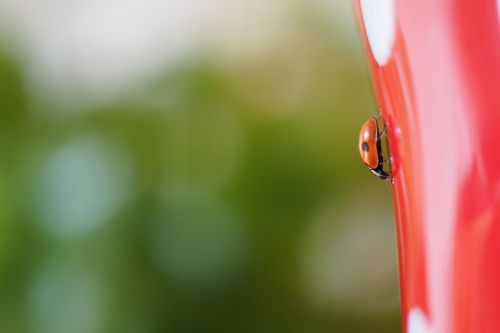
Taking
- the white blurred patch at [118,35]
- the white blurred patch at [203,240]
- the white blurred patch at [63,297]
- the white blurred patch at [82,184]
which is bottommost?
the white blurred patch at [63,297]

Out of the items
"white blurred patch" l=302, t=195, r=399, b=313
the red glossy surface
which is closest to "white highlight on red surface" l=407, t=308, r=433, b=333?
the red glossy surface

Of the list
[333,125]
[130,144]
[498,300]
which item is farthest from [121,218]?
[498,300]

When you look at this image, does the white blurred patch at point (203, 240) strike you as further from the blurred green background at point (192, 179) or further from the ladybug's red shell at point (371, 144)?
the ladybug's red shell at point (371, 144)

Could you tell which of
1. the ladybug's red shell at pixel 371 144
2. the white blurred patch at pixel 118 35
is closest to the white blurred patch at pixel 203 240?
the white blurred patch at pixel 118 35

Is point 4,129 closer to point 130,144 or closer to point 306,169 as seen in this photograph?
point 130,144

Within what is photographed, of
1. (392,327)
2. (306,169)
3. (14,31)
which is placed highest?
(14,31)

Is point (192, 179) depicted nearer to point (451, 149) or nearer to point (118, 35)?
point (118, 35)

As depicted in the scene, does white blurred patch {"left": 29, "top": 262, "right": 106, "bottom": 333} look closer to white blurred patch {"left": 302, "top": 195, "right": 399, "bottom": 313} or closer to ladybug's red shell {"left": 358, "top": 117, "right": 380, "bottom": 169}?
white blurred patch {"left": 302, "top": 195, "right": 399, "bottom": 313}
